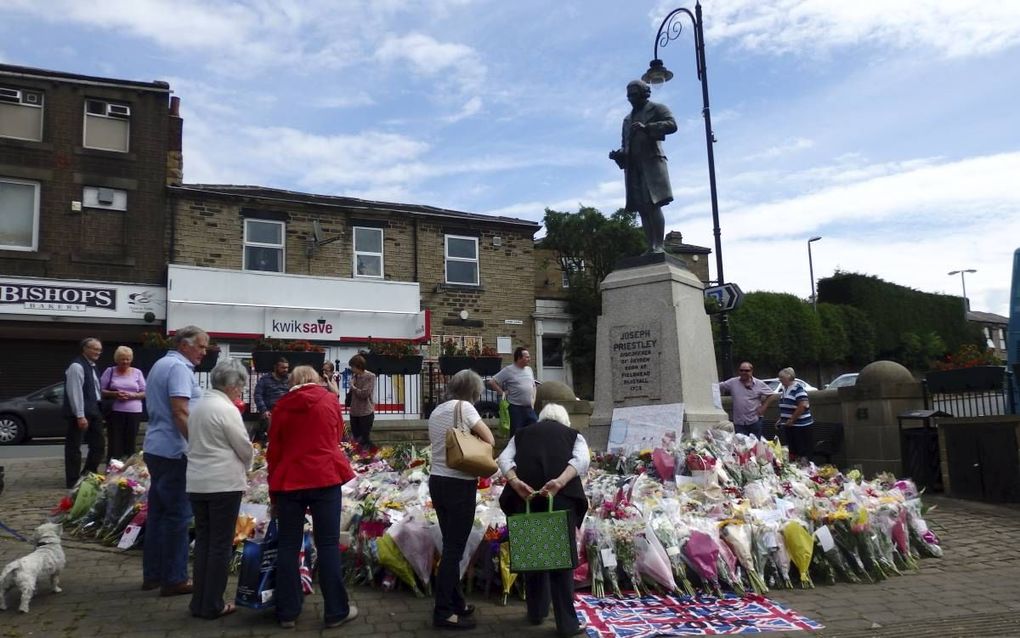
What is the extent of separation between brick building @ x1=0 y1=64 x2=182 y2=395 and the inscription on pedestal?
1620cm

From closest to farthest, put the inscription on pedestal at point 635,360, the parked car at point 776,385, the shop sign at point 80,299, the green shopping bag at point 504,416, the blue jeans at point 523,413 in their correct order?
the inscription on pedestal at point 635,360, the blue jeans at point 523,413, the green shopping bag at point 504,416, the parked car at point 776,385, the shop sign at point 80,299

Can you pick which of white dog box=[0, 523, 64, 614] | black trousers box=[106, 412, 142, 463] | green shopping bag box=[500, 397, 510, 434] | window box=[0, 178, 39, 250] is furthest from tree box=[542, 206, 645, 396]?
white dog box=[0, 523, 64, 614]

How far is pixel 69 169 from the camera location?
21906 millimetres

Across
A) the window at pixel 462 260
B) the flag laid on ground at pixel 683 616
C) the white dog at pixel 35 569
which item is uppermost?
the window at pixel 462 260

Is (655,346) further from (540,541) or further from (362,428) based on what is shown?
(540,541)

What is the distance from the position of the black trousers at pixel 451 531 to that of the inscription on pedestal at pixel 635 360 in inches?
197

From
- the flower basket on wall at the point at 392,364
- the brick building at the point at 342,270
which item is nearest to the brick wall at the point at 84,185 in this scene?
the brick building at the point at 342,270

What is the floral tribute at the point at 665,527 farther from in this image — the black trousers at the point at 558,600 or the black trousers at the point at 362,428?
the black trousers at the point at 362,428

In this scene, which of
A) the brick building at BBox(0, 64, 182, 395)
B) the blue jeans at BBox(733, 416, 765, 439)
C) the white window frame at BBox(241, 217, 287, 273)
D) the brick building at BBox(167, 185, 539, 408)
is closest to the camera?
the blue jeans at BBox(733, 416, 765, 439)

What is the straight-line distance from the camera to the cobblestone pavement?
4895 mm

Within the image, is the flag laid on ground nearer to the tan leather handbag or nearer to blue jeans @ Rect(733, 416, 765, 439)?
the tan leather handbag

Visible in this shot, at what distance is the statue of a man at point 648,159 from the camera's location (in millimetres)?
10578

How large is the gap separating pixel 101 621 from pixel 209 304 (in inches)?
733

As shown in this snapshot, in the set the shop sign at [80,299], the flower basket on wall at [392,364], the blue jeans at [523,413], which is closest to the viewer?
the blue jeans at [523,413]
